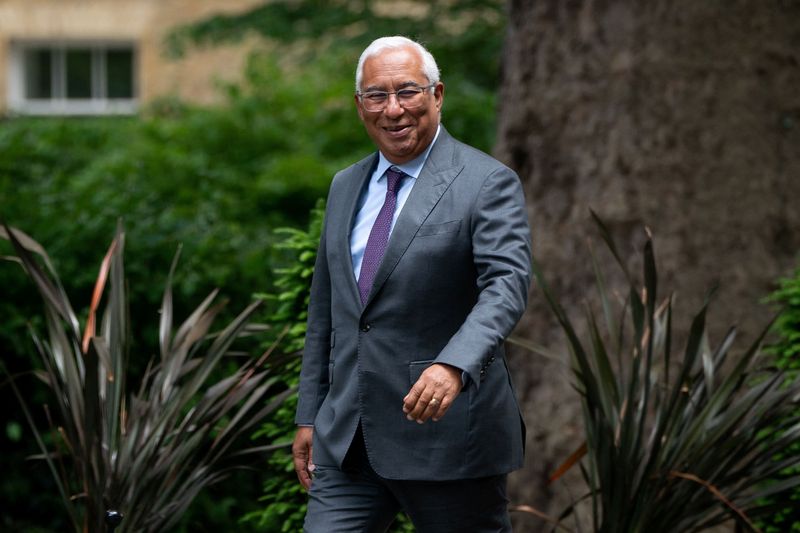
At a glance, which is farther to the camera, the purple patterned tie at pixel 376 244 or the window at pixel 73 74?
the window at pixel 73 74

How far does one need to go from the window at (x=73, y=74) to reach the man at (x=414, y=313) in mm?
14718

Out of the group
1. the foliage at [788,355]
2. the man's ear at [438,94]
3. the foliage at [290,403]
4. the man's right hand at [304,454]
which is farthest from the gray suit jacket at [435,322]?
the foliage at [788,355]

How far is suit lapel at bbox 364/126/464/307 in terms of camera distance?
11.8 ft

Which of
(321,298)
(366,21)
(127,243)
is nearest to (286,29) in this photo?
(366,21)

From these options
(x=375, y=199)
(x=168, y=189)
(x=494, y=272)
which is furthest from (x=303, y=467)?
(x=168, y=189)

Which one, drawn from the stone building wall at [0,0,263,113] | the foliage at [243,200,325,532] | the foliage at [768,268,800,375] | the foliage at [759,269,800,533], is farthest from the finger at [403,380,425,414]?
the stone building wall at [0,0,263,113]

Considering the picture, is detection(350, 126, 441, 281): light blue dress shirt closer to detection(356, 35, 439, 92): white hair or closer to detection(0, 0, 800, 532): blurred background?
detection(356, 35, 439, 92): white hair

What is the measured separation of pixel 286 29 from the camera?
35.0 feet

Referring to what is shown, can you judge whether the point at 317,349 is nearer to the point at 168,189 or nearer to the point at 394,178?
the point at 394,178

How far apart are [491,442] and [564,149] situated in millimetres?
2894

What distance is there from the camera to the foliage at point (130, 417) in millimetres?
4441

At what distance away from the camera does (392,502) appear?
12.5 feet

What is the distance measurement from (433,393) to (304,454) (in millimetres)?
905

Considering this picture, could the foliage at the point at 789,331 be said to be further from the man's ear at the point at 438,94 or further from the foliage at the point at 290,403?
the man's ear at the point at 438,94
